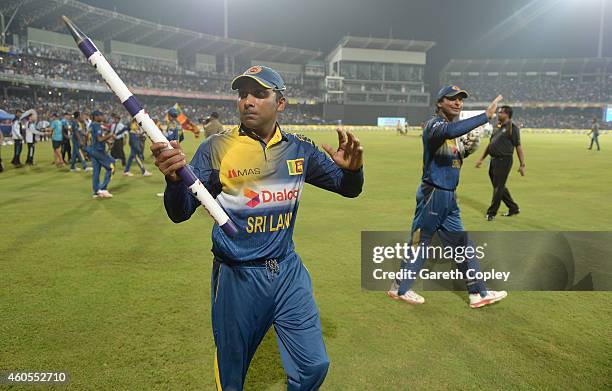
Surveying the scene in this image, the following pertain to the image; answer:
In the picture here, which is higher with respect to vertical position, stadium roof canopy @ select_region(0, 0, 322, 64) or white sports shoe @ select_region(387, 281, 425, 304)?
stadium roof canopy @ select_region(0, 0, 322, 64)

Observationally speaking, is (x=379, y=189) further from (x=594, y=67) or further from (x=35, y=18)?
(x=594, y=67)

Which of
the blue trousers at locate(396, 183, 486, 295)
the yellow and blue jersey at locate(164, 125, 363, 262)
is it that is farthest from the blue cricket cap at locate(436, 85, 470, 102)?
the yellow and blue jersey at locate(164, 125, 363, 262)

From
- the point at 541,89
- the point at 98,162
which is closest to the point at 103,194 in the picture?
the point at 98,162

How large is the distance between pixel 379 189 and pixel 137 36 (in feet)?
187

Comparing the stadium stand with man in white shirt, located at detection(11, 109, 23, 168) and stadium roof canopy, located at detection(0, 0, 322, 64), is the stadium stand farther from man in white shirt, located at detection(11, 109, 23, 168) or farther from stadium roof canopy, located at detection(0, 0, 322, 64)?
man in white shirt, located at detection(11, 109, 23, 168)

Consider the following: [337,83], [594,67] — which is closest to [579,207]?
[337,83]

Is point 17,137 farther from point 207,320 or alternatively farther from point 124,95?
point 124,95

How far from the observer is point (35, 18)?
45000 mm

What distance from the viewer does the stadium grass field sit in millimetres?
3494

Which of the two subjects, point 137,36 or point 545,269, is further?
point 137,36

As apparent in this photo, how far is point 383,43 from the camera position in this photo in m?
83.2

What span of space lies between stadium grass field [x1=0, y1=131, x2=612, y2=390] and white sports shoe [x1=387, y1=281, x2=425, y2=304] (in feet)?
0.42

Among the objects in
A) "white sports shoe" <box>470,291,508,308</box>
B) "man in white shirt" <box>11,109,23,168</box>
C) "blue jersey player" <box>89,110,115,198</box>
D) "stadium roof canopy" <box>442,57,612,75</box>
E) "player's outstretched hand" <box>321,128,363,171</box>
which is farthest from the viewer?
"stadium roof canopy" <box>442,57,612,75</box>

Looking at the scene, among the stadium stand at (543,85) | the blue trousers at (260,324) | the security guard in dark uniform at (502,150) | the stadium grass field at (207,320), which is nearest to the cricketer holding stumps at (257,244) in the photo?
the blue trousers at (260,324)
